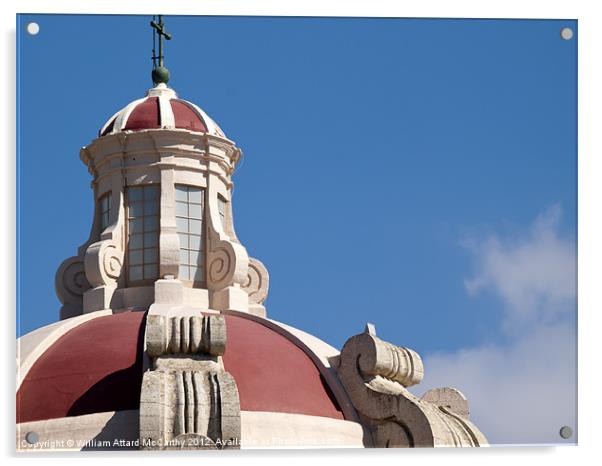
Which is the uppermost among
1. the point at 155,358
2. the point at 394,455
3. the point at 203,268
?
the point at 203,268

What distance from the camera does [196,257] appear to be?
3672 centimetres

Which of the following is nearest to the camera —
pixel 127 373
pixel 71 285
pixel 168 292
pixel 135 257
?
pixel 127 373

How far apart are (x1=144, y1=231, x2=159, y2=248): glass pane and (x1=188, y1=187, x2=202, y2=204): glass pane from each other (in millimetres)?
837

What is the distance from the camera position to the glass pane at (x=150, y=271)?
36.3 meters

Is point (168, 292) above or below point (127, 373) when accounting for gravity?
above

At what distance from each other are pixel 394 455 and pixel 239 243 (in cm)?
804

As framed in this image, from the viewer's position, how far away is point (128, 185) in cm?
3681

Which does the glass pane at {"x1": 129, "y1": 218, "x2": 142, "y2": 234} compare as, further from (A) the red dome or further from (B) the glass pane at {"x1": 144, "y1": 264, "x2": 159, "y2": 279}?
(A) the red dome

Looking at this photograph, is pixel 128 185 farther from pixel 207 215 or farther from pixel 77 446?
pixel 77 446

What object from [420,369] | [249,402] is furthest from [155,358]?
[420,369]

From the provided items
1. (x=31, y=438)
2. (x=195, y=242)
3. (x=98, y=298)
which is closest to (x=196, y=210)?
(x=195, y=242)

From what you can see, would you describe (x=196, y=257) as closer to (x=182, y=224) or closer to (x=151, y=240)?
(x=182, y=224)

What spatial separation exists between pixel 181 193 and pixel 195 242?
789 mm

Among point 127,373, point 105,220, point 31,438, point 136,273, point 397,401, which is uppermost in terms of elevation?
point 105,220
